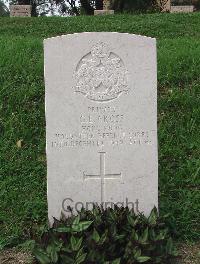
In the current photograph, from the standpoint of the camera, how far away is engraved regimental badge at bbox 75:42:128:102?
12.4 ft

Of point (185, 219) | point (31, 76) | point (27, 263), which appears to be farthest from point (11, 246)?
point (31, 76)

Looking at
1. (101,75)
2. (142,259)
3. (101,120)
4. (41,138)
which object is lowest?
(142,259)

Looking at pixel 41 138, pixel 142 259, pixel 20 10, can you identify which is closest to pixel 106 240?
pixel 142 259

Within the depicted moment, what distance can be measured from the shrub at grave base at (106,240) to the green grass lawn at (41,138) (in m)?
0.44

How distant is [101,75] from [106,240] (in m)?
1.14

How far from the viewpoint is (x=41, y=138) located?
506cm

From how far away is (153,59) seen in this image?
380 centimetres

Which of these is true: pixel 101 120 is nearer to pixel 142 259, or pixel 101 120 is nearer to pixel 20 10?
pixel 142 259

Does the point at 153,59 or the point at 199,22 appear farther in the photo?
the point at 199,22

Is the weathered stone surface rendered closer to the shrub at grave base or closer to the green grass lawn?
the green grass lawn

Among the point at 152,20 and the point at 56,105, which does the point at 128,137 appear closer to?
the point at 56,105

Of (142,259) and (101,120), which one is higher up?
(101,120)

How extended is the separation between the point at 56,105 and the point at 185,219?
1378 millimetres

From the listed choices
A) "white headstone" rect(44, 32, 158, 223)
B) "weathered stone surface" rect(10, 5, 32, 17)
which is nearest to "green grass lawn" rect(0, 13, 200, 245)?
"white headstone" rect(44, 32, 158, 223)
